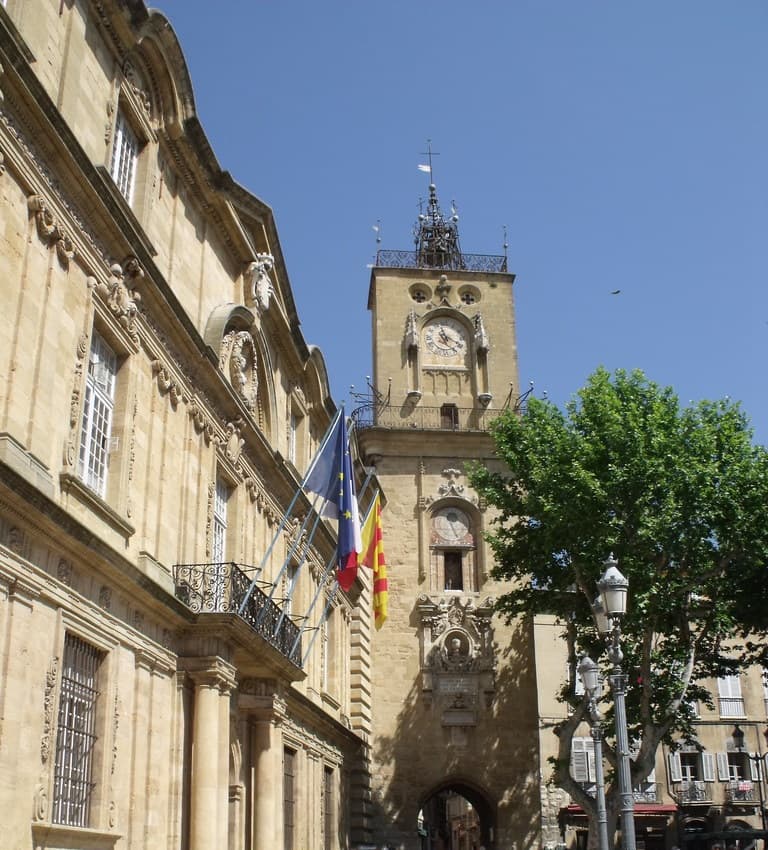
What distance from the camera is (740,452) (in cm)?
2697

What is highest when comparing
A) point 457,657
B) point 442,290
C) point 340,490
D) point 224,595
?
point 442,290

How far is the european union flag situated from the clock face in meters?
18.5

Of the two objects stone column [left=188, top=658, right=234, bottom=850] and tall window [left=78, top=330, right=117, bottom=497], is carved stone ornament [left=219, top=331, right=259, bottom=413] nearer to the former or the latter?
tall window [left=78, top=330, right=117, bottom=497]

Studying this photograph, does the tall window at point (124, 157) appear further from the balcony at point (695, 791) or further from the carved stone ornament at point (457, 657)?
the balcony at point (695, 791)

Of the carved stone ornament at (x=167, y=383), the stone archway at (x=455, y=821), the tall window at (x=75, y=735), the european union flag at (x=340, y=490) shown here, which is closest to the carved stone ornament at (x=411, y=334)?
the stone archway at (x=455, y=821)

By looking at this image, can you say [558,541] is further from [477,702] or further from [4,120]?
[4,120]

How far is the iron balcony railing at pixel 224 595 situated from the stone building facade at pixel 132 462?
54 millimetres

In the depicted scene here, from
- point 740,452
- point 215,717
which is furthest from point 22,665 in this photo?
point 740,452

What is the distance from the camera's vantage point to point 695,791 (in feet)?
125

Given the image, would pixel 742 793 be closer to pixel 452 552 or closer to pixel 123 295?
pixel 452 552

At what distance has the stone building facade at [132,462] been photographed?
12.4 meters

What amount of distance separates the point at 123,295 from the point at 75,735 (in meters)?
6.41

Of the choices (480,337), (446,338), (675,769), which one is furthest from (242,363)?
(675,769)

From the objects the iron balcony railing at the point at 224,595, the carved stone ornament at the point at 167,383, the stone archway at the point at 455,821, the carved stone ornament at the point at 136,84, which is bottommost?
the stone archway at the point at 455,821
